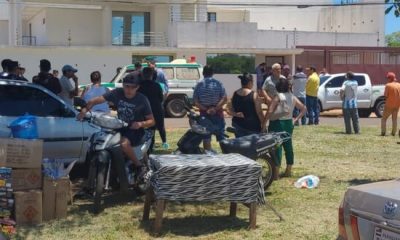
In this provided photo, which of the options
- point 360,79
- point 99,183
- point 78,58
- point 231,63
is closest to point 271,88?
point 99,183

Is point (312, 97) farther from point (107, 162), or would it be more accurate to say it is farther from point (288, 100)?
point (107, 162)

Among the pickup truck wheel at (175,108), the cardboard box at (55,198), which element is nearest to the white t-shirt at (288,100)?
the cardboard box at (55,198)

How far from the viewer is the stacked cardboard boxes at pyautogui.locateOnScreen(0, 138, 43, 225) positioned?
6.89m

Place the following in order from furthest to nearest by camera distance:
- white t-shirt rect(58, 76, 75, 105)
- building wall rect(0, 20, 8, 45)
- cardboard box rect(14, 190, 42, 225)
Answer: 1. building wall rect(0, 20, 8, 45)
2. white t-shirt rect(58, 76, 75, 105)
3. cardboard box rect(14, 190, 42, 225)

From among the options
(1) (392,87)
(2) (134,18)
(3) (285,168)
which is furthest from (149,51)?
(3) (285,168)

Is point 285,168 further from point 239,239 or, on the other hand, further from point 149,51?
point 149,51

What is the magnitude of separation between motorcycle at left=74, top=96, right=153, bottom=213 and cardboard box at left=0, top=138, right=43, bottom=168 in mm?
686

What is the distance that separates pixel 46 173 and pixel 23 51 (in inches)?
1058

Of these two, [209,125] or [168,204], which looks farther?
[209,125]

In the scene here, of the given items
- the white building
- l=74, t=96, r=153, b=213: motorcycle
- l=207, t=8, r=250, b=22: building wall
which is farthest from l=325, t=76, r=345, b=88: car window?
l=207, t=8, r=250, b=22: building wall

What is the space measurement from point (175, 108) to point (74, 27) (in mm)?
16970

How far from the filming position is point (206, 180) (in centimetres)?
644

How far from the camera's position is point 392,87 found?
1602 cm

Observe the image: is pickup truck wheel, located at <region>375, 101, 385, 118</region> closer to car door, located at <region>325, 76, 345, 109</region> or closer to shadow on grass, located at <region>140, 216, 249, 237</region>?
car door, located at <region>325, 76, 345, 109</region>
